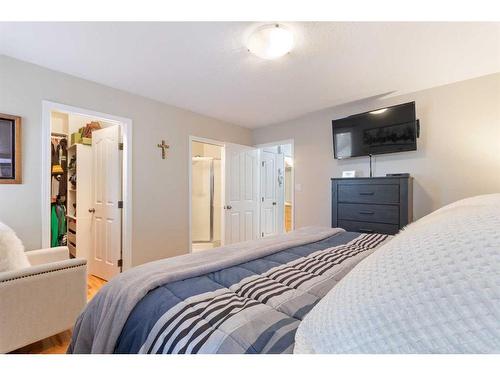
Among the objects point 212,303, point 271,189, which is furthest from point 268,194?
point 212,303

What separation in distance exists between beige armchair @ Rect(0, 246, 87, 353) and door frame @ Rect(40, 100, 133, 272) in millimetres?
875

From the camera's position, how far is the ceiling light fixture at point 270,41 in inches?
65.2

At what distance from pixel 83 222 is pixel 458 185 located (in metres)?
4.66

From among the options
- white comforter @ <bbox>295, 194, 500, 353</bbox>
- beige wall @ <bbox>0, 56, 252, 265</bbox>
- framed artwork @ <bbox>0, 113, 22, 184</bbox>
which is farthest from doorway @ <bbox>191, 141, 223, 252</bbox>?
white comforter @ <bbox>295, 194, 500, 353</bbox>

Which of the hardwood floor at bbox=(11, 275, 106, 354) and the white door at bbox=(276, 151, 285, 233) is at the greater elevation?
the white door at bbox=(276, 151, 285, 233)

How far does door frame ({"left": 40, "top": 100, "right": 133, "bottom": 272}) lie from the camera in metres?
2.21

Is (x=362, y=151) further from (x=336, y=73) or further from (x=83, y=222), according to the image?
(x=83, y=222)

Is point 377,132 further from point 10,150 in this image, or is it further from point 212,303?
point 10,150

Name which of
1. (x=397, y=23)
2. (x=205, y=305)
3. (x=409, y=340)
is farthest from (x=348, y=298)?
(x=397, y=23)

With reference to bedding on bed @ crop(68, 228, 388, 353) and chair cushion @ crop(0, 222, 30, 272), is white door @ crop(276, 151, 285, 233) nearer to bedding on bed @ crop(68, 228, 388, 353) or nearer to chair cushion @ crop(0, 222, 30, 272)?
bedding on bed @ crop(68, 228, 388, 353)

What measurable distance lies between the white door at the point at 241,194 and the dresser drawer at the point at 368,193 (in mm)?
1804

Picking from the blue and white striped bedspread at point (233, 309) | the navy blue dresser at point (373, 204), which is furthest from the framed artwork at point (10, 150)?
the navy blue dresser at point (373, 204)

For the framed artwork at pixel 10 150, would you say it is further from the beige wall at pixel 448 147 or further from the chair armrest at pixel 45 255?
the beige wall at pixel 448 147

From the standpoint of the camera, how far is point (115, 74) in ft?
7.75
